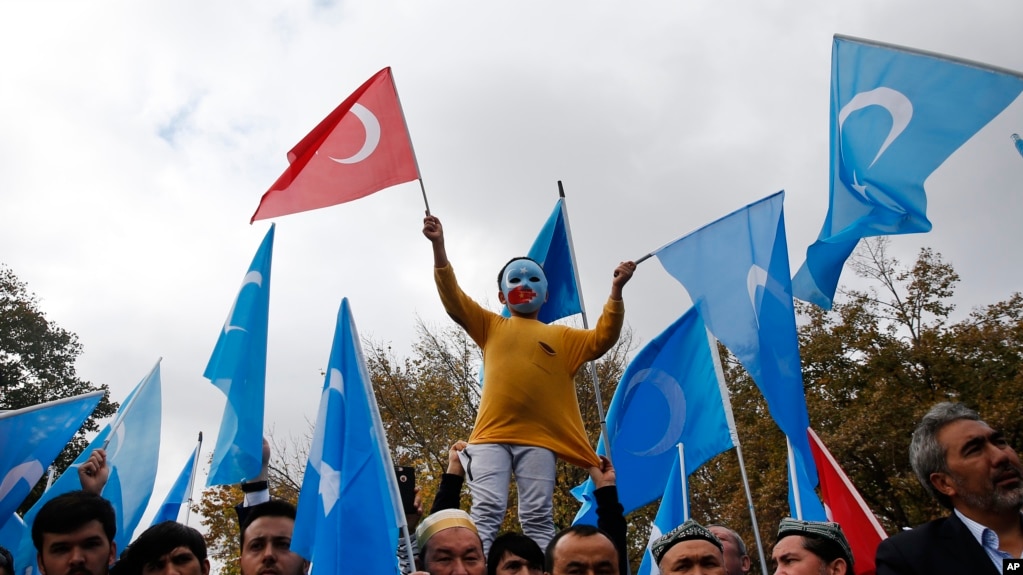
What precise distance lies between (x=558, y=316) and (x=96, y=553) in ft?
11.6

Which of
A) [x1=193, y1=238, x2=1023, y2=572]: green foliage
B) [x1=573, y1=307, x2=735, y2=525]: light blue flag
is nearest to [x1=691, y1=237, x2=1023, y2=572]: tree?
[x1=193, y1=238, x2=1023, y2=572]: green foliage

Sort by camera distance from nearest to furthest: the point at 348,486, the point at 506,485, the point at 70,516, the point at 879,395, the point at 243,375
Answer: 1. the point at 70,516
2. the point at 348,486
3. the point at 506,485
4. the point at 243,375
5. the point at 879,395

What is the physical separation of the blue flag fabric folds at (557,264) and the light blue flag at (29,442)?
117 inches

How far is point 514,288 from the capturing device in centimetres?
527

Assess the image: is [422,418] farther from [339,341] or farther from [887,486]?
[339,341]

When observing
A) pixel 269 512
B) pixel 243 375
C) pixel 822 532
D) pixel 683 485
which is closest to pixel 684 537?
pixel 822 532

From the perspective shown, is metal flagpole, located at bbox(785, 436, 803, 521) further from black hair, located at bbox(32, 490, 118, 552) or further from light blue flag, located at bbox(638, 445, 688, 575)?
black hair, located at bbox(32, 490, 118, 552)

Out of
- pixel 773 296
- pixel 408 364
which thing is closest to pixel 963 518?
pixel 773 296

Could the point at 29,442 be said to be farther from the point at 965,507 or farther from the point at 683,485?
the point at 965,507

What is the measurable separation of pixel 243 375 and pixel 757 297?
3216 mm

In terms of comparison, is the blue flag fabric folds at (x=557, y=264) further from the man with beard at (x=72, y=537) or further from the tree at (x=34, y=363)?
the tree at (x=34, y=363)

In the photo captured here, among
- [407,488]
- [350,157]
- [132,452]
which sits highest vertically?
[350,157]

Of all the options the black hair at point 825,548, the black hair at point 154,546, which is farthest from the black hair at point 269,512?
the black hair at point 825,548

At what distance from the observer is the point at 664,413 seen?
6223 mm
